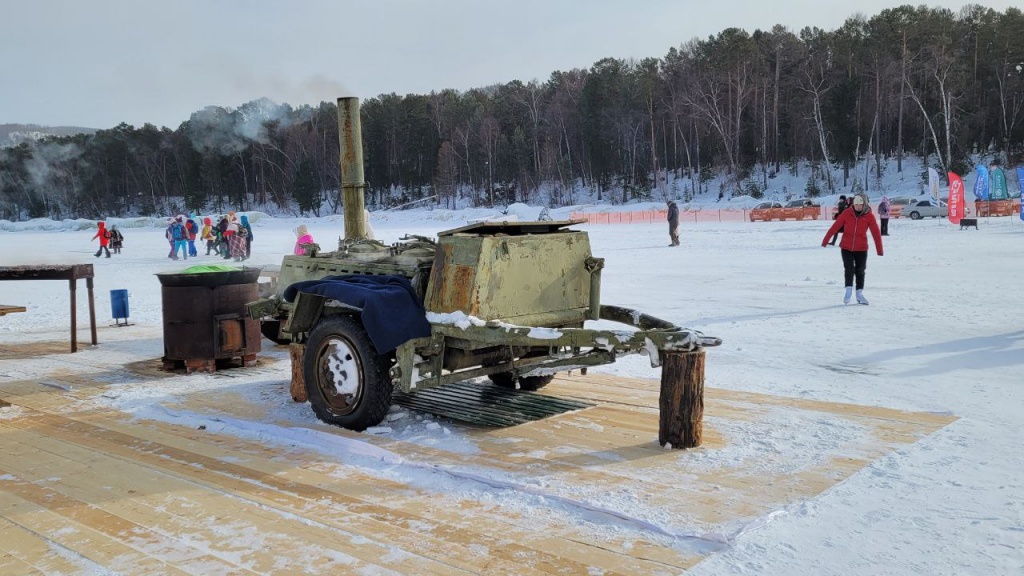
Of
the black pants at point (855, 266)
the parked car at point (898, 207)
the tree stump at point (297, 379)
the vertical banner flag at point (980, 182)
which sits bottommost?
the tree stump at point (297, 379)

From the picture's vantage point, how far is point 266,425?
18.9 ft

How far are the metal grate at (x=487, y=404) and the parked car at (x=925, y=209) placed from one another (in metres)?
34.6

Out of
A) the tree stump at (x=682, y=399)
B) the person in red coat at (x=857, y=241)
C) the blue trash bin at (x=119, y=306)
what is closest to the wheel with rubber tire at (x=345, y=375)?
the tree stump at (x=682, y=399)

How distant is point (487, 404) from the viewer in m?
6.37

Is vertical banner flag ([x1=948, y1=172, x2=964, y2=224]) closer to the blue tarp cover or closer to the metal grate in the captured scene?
the metal grate

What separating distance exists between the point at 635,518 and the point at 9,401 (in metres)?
5.66

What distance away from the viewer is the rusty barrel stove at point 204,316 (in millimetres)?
7840

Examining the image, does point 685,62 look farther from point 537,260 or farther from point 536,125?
point 537,260

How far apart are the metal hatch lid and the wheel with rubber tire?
930mm

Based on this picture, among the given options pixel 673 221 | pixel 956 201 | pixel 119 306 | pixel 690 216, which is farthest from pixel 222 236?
pixel 690 216

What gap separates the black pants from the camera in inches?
464

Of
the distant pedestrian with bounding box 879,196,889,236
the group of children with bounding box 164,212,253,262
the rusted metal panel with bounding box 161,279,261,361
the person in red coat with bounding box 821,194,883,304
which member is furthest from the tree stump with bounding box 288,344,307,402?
the distant pedestrian with bounding box 879,196,889,236

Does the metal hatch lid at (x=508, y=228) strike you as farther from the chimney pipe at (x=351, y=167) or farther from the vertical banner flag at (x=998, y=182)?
the vertical banner flag at (x=998, y=182)

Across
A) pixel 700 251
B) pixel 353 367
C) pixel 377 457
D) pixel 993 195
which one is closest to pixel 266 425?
pixel 353 367
